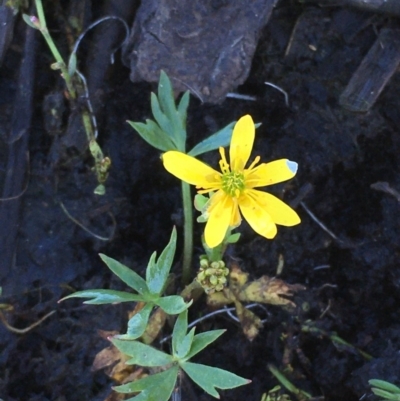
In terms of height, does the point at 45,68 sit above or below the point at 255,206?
below

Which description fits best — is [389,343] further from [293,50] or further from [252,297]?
[293,50]

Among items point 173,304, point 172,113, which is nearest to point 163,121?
point 172,113

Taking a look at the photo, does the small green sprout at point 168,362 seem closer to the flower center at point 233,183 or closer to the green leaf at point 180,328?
the green leaf at point 180,328

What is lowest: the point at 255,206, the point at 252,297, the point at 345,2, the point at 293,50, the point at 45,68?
the point at 252,297

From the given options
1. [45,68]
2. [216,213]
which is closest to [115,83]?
[45,68]

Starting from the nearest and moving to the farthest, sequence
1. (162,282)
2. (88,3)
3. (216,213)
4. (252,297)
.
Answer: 1. (216,213)
2. (162,282)
3. (252,297)
4. (88,3)

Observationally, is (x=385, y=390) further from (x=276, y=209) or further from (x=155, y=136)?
(x=155, y=136)

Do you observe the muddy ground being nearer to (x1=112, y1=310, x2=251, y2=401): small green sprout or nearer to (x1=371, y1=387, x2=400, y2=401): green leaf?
(x1=371, y1=387, x2=400, y2=401): green leaf
